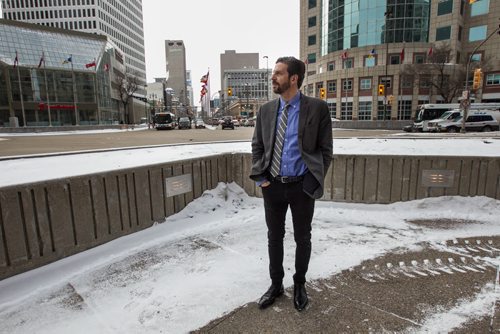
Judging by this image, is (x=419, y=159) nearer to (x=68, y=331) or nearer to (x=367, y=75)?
(x=68, y=331)

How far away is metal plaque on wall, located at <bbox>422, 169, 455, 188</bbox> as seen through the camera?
18.1 feet

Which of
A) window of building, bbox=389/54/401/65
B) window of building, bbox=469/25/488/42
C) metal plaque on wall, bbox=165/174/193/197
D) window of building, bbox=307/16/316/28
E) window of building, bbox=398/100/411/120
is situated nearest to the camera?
metal plaque on wall, bbox=165/174/193/197

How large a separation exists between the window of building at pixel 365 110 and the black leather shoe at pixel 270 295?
54.7m

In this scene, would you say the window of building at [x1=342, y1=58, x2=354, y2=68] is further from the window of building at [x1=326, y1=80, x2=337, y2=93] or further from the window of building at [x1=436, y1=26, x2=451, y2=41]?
the window of building at [x1=436, y1=26, x2=451, y2=41]

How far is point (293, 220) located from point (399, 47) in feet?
191

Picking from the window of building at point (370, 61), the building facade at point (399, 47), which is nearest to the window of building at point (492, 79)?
the building facade at point (399, 47)

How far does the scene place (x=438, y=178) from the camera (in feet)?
18.2

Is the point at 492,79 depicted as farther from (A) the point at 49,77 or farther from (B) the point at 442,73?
(A) the point at 49,77

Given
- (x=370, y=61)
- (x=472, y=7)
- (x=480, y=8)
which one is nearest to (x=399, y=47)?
(x=370, y=61)

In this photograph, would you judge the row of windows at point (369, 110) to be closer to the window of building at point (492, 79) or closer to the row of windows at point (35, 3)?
the window of building at point (492, 79)

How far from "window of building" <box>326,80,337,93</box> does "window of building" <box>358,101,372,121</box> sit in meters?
5.51

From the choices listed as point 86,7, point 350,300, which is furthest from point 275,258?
point 86,7

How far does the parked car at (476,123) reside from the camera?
2511cm

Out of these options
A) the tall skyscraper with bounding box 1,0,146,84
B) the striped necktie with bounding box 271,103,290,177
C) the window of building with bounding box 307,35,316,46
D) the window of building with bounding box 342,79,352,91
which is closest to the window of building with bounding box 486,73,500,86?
the window of building with bounding box 342,79,352,91
